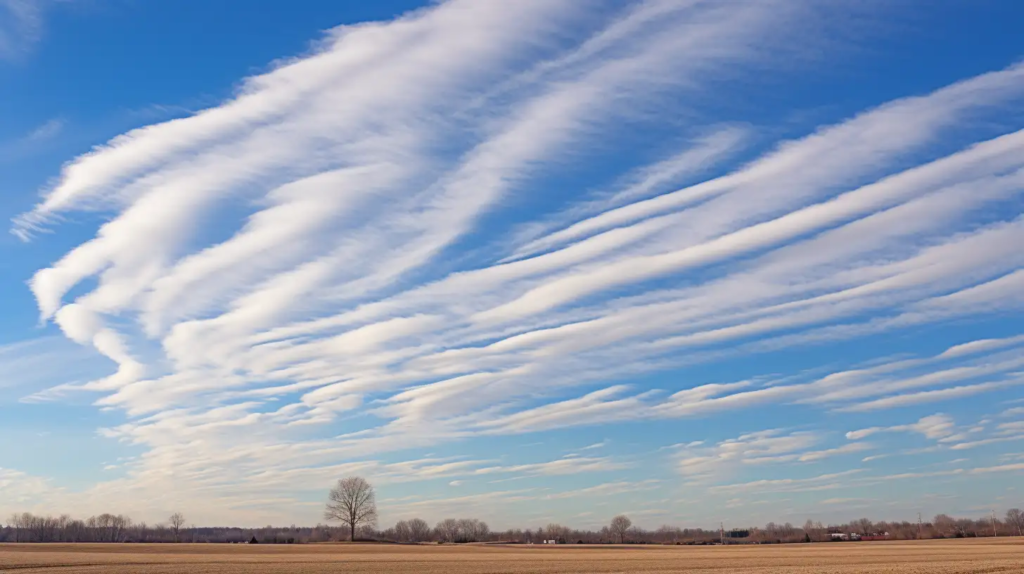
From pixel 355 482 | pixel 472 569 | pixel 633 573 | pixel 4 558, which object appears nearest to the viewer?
pixel 633 573

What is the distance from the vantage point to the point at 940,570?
4912cm

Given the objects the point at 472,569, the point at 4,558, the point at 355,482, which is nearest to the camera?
the point at 472,569

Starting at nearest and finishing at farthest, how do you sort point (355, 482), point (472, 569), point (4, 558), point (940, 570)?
1. point (940, 570)
2. point (472, 569)
3. point (4, 558)
4. point (355, 482)

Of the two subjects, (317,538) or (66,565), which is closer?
(66,565)

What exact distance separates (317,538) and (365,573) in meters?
149

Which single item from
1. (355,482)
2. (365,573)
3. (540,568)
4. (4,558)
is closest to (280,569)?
(365,573)

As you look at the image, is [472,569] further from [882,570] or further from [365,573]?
[882,570]

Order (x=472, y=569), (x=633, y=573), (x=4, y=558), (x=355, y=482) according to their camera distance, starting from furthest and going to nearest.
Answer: (x=355, y=482)
(x=4, y=558)
(x=472, y=569)
(x=633, y=573)

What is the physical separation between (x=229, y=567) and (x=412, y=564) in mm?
15193

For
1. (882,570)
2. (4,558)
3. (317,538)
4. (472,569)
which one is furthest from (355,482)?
(882,570)

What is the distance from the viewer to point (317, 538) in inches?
7589

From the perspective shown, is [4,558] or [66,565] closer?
[66,565]

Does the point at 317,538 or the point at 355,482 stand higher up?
the point at 355,482

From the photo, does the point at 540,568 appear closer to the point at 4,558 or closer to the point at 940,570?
the point at 940,570
